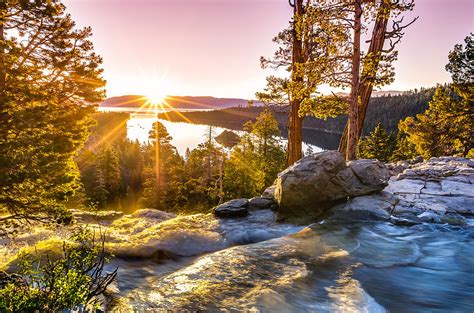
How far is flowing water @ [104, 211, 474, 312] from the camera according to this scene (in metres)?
5.12

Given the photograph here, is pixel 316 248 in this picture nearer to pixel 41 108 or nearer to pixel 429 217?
pixel 429 217

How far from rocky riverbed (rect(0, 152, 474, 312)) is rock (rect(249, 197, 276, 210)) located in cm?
4

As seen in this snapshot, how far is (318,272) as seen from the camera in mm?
6215

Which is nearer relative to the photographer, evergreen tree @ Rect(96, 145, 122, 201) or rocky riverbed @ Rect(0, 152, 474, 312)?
rocky riverbed @ Rect(0, 152, 474, 312)

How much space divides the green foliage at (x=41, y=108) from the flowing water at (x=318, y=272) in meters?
5.32

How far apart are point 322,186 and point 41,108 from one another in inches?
402

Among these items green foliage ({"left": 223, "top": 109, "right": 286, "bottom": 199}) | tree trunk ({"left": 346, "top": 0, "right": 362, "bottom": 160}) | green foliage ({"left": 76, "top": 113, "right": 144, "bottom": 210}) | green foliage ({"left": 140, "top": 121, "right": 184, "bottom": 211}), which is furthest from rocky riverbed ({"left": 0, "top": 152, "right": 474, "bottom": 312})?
green foliage ({"left": 76, "top": 113, "right": 144, "bottom": 210})

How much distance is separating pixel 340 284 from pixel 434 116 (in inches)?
889

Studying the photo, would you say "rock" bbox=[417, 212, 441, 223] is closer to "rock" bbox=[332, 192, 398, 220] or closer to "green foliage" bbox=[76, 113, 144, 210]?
"rock" bbox=[332, 192, 398, 220]

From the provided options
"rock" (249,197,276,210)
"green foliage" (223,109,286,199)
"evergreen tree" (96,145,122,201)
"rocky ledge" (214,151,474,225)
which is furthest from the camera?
"evergreen tree" (96,145,122,201)

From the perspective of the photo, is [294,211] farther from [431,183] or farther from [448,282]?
[431,183]

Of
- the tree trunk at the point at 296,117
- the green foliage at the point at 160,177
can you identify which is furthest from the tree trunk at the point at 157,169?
the tree trunk at the point at 296,117

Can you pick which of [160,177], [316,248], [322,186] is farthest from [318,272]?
[160,177]

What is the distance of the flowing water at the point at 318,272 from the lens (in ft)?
16.8
